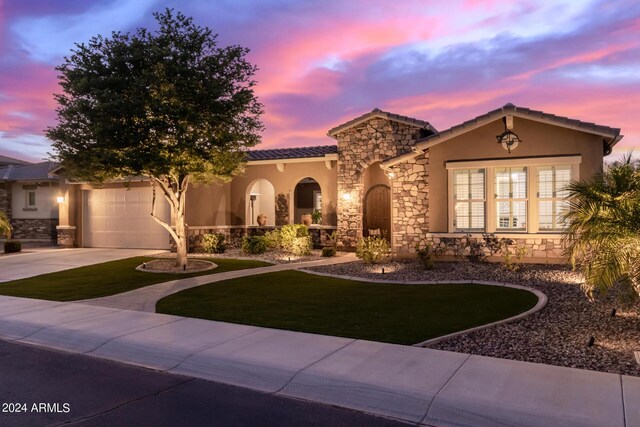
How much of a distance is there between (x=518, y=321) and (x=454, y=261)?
21.2 feet

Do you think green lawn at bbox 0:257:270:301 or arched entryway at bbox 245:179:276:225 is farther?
arched entryway at bbox 245:179:276:225

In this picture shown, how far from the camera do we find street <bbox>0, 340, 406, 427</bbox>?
4.41 m

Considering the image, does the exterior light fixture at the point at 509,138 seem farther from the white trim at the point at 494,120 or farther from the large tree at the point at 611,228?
the large tree at the point at 611,228

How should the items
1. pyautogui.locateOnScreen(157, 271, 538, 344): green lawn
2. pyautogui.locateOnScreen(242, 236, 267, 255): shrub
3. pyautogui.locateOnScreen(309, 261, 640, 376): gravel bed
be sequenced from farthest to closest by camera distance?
pyautogui.locateOnScreen(242, 236, 267, 255): shrub → pyautogui.locateOnScreen(157, 271, 538, 344): green lawn → pyautogui.locateOnScreen(309, 261, 640, 376): gravel bed

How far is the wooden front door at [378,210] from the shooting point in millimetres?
19906

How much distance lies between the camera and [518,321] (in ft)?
25.4

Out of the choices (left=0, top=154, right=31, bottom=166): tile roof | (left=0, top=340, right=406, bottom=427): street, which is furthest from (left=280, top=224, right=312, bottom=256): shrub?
(left=0, top=154, right=31, bottom=166): tile roof

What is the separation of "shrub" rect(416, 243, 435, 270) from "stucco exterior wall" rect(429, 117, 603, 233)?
0.63m

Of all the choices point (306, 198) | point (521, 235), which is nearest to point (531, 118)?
point (521, 235)

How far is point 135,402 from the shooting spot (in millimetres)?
4848

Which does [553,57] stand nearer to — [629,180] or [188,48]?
[629,180]

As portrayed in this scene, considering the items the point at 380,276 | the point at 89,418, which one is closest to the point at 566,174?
the point at 380,276

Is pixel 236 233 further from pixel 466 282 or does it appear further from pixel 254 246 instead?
pixel 466 282

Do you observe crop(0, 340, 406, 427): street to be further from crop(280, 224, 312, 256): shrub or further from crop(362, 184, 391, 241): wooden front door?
crop(362, 184, 391, 241): wooden front door
